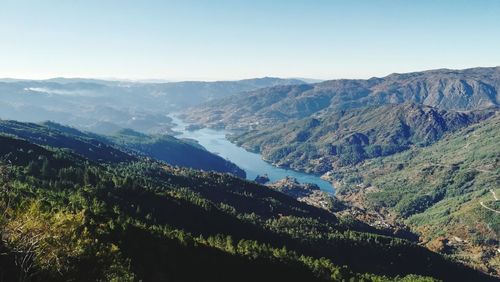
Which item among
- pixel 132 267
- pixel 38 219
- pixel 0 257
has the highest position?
pixel 38 219

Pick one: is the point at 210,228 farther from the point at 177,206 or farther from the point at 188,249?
the point at 188,249

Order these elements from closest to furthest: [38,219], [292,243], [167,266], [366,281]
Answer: [38,219] < [167,266] < [366,281] < [292,243]

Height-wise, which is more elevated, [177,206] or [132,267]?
[132,267]

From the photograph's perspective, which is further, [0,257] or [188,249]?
[188,249]

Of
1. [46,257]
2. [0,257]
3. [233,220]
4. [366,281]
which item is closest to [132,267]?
[0,257]

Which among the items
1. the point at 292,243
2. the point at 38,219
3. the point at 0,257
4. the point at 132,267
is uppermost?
the point at 38,219

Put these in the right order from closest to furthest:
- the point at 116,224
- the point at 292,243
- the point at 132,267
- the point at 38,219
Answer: the point at 38,219 → the point at 132,267 → the point at 116,224 → the point at 292,243

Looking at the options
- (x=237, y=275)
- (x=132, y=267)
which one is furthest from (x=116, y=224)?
(x=237, y=275)

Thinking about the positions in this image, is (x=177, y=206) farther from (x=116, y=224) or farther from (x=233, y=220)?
(x=116, y=224)

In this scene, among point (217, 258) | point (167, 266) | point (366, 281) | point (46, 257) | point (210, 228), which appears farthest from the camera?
point (210, 228)
